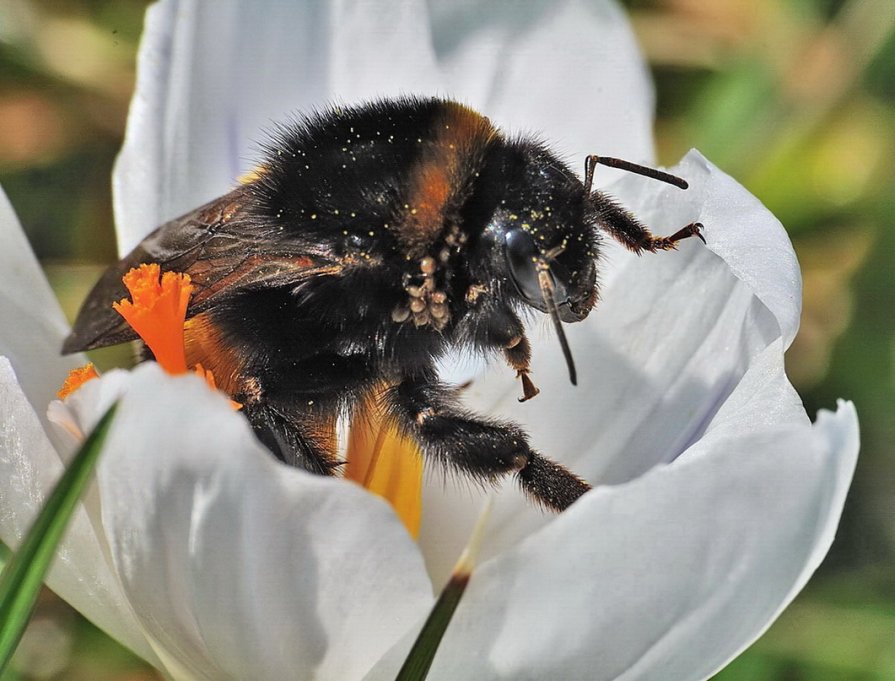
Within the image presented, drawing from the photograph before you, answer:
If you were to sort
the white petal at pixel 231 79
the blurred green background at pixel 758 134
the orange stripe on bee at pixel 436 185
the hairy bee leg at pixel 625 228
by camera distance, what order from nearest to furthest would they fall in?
1. the orange stripe on bee at pixel 436 185
2. the hairy bee leg at pixel 625 228
3. the white petal at pixel 231 79
4. the blurred green background at pixel 758 134

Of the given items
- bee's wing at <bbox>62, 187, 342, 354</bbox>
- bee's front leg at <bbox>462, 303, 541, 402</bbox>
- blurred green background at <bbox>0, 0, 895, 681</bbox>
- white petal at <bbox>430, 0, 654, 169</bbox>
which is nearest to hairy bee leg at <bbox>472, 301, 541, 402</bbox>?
bee's front leg at <bbox>462, 303, 541, 402</bbox>

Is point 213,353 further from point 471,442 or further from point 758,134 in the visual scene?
point 758,134

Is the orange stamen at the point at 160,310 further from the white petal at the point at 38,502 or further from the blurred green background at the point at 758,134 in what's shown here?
the blurred green background at the point at 758,134

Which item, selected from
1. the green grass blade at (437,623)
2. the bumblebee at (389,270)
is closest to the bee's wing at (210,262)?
the bumblebee at (389,270)

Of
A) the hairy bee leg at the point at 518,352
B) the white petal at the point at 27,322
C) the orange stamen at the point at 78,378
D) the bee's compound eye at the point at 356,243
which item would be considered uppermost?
the bee's compound eye at the point at 356,243

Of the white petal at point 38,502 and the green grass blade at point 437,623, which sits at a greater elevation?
the green grass blade at point 437,623

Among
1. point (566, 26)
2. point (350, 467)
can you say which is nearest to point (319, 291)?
point (350, 467)

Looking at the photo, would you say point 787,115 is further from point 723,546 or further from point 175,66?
point 723,546
